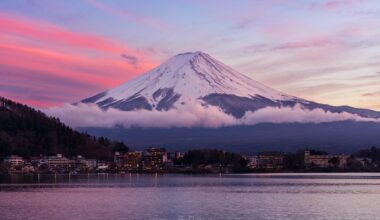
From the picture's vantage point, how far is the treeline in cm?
9818

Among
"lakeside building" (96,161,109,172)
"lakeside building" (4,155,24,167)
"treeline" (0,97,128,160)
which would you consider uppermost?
"treeline" (0,97,128,160)

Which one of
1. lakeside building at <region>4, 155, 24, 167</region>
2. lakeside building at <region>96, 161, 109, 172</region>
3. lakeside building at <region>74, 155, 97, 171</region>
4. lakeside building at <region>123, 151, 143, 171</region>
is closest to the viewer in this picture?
lakeside building at <region>4, 155, 24, 167</region>

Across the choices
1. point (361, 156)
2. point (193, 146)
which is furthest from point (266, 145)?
point (361, 156)

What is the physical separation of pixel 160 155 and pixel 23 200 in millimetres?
76353

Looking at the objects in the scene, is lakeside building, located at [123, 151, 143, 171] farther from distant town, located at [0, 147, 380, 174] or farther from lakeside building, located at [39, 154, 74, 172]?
lakeside building, located at [39, 154, 74, 172]

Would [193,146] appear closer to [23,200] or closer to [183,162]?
[183,162]

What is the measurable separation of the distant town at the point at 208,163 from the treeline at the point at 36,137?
1.88 meters

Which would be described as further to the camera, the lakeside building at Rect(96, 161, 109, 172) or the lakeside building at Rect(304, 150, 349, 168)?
the lakeside building at Rect(304, 150, 349, 168)

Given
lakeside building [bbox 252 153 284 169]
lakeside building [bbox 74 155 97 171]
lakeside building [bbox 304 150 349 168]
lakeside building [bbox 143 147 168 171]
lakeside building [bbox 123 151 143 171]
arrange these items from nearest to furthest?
1. lakeside building [bbox 74 155 97 171]
2. lakeside building [bbox 304 150 349 168]
3. lakeside building [bbox 123 151 143 171]
4. lakeside building [bbox 143 147 168 171]
5. lakeside building [bbox 252 153 284 169]

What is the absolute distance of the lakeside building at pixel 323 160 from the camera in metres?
101

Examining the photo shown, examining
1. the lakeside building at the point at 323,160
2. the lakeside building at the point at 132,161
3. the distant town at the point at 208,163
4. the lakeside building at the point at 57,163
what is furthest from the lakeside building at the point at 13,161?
the lakeside building at the point at 323,160

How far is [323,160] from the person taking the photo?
104250 millimetres

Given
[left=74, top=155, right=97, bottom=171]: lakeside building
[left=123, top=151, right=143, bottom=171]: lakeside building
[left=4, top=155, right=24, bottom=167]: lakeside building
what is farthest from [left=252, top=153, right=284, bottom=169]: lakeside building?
[left=4, top=155, right=24, bottom=167]: lakeside building

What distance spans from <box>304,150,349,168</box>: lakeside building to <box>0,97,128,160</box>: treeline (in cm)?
2966
